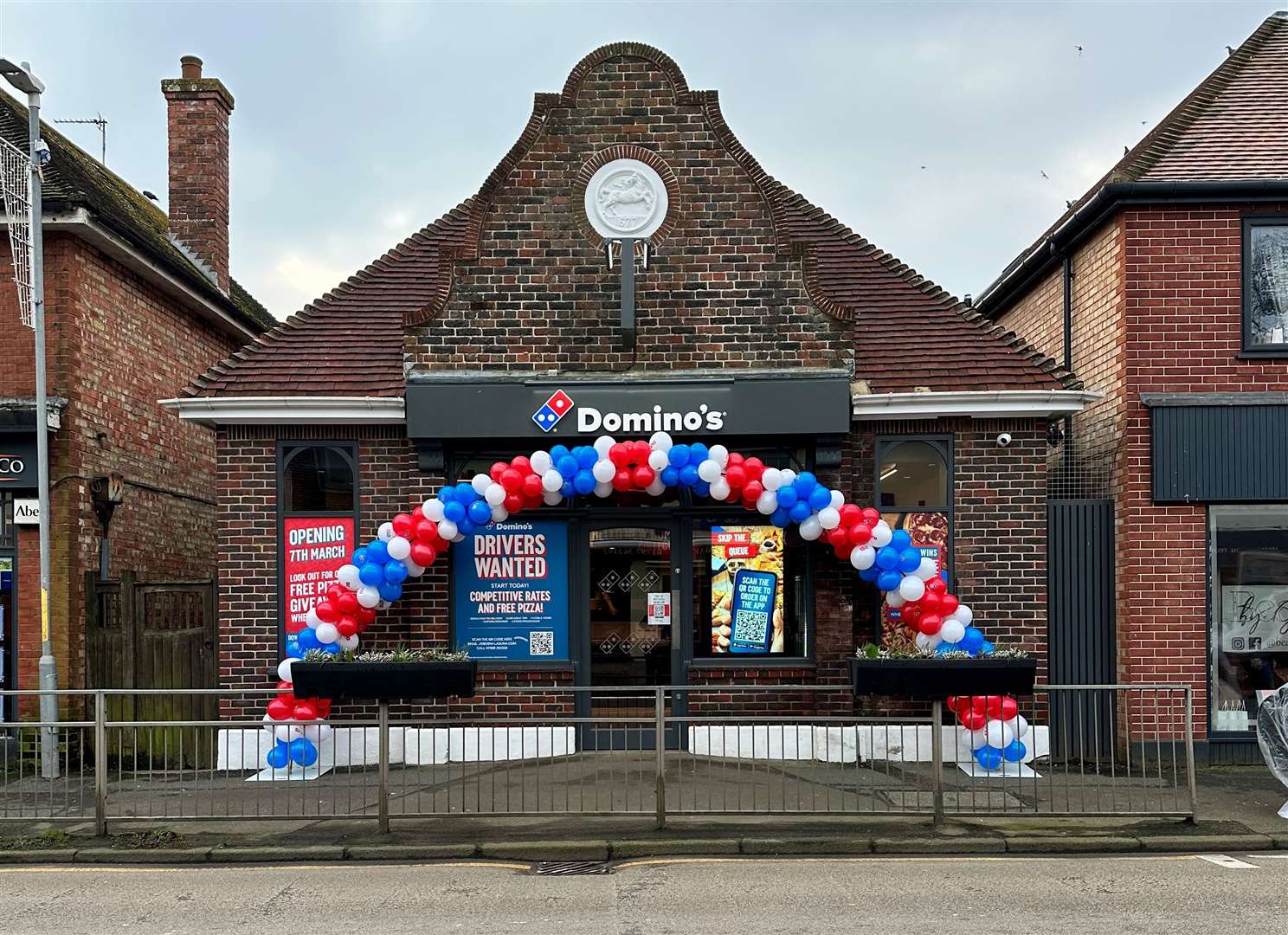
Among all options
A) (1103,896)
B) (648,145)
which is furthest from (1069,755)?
(648,145)

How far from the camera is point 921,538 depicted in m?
11.8

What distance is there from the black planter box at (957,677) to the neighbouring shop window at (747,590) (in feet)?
6.94

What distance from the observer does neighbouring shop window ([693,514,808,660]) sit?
11.9 metres

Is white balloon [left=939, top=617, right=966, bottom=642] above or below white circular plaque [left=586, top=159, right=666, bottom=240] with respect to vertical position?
below

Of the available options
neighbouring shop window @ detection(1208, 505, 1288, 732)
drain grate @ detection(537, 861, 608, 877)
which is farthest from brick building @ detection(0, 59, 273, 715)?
neighbouring shop window @ detection(1208, 505, 1288, 732)

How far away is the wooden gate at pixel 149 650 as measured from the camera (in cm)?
1200

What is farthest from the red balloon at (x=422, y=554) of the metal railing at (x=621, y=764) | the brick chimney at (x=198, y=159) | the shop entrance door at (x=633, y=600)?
the brick chimney at (x=198, y=159)

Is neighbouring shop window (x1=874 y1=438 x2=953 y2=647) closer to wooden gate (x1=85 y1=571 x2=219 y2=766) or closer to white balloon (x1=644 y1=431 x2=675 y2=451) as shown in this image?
white balloon (x1=644 y1=431 x2=675 y2=451)

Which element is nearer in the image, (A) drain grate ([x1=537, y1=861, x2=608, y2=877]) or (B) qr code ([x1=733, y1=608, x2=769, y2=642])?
(A) drain grate ([x1=537, y1=861, x2=608, y2=877])

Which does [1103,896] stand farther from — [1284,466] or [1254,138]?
[1254,138]

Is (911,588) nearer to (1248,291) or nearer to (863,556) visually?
(863,556)

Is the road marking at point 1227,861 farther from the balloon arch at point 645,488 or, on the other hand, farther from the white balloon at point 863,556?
the white balloon at point 863,556

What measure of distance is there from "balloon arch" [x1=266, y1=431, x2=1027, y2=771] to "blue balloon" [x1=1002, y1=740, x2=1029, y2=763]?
0.04 ft

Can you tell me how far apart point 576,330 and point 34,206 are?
5527mm
